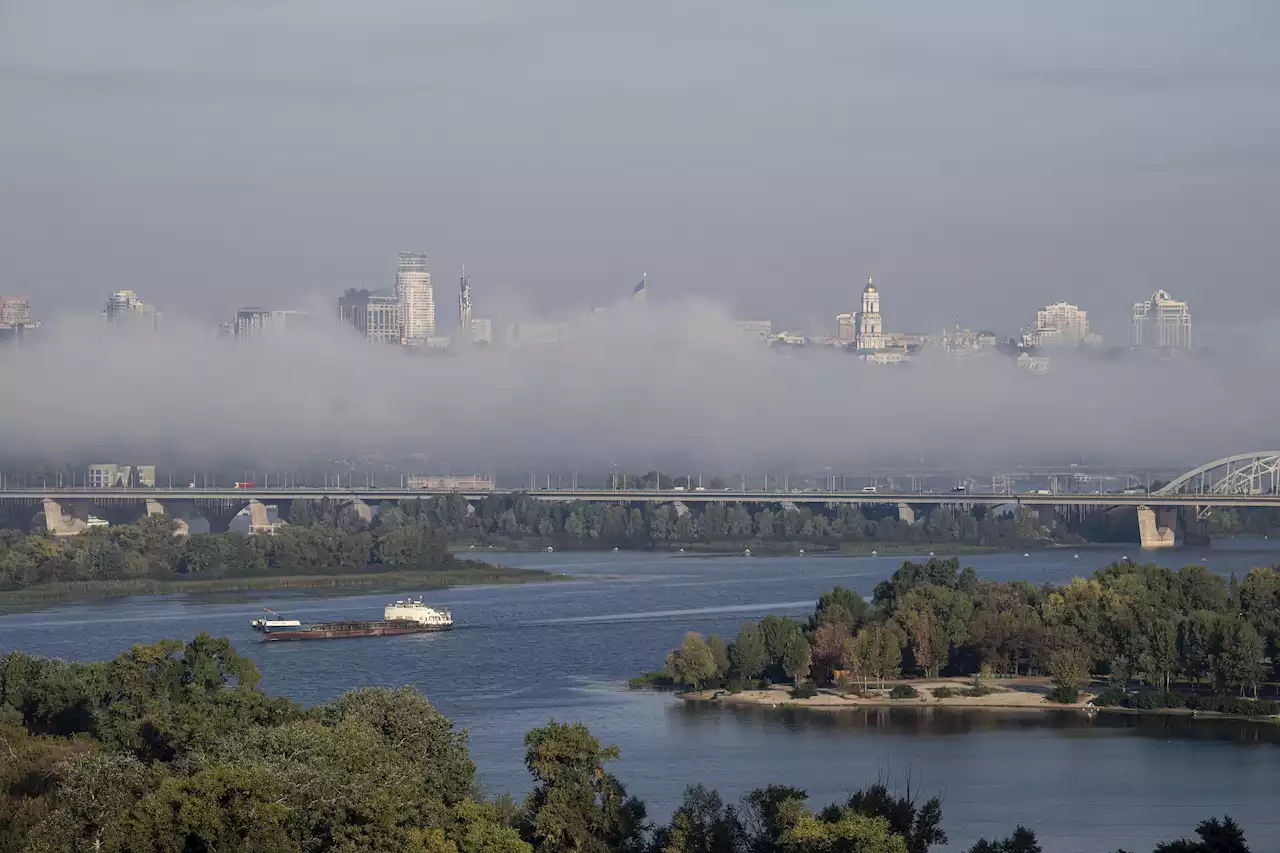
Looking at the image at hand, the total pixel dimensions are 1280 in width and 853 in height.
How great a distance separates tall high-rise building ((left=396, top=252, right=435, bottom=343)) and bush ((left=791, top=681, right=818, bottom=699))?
9325cm

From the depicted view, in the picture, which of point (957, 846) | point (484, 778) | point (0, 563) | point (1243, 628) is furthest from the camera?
point (0, 563)

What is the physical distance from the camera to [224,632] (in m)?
35.2

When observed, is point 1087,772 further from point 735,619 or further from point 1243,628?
point 735,619

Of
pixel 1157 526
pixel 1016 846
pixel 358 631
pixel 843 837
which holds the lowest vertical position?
pixel 1016 846

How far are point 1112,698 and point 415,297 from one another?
98714 mm

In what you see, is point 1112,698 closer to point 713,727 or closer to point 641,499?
point 713,727

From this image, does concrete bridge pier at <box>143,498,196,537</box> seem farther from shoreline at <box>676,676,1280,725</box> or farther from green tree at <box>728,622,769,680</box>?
shoreline at <box>676,676,1280,725</box>

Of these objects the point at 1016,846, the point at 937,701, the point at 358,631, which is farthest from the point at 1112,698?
the point at 358,631

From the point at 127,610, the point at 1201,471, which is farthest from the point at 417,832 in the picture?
the point at 1201,471

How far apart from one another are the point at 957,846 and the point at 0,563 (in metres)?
32.1

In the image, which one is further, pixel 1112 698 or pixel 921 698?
pixel 921 698

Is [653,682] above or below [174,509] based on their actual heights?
below

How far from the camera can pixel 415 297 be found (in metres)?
122

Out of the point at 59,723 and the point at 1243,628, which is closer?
the point at 59,723
